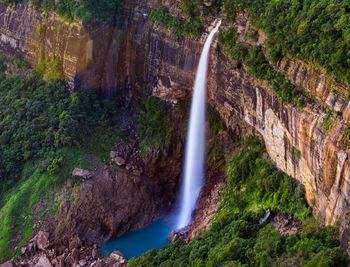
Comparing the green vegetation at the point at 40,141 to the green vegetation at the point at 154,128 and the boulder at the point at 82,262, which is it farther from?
the boulder at the point at 82,262

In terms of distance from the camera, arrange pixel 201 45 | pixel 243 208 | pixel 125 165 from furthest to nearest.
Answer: pixel 125 165 < pixel 201 45 < pixel 243 208

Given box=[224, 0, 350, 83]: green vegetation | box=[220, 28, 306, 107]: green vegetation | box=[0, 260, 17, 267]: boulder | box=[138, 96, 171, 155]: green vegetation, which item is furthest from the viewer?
box=[138, 96, 171, 155]: green vegetation

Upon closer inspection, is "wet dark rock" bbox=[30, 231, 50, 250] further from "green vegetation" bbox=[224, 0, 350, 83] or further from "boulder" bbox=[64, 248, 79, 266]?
"green vegetation" bbox=[224, 0, 350, 83]

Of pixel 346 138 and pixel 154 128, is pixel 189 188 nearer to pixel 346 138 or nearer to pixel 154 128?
pixel 154 128

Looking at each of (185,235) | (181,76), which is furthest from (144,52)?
(185,235)

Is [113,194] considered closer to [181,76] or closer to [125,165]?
[125,165]

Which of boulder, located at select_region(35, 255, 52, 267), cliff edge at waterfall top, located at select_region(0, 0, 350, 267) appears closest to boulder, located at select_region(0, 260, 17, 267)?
cliff edge at waterfall top, located at select_region(0, 0, 350, 267)

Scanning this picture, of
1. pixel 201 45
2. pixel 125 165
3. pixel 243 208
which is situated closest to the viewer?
pixel 243 208

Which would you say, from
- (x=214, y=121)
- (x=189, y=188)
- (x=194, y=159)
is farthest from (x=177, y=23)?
(x=189, y=188)
